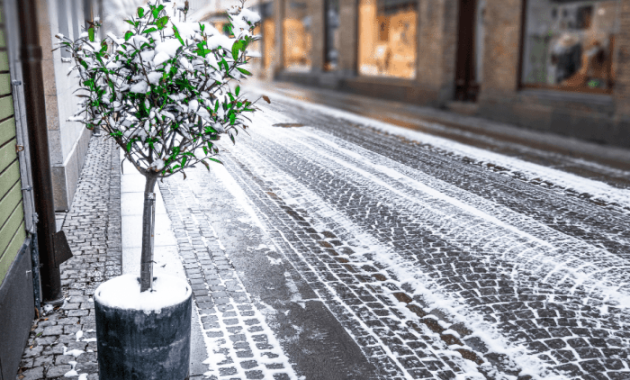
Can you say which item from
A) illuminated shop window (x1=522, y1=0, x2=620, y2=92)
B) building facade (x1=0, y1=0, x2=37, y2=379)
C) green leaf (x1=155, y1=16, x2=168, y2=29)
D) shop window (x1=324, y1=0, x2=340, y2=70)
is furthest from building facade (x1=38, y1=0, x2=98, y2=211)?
shop window (x1=324, y1=0, x2=340, y2=70)

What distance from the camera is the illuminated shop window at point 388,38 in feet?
72.9

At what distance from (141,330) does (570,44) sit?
47.8 ft

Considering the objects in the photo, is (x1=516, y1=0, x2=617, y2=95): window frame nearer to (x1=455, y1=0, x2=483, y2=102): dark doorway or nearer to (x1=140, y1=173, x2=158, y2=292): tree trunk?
(x1=455, y1=0, x2=483, y2=102): dark doorway

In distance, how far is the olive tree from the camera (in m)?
3.37

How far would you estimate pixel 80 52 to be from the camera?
3.72 m

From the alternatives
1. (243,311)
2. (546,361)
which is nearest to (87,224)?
(243,311)

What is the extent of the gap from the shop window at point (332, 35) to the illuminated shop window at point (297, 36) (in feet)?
6.28

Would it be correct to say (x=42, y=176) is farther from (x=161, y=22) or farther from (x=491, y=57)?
(x=491, y=57)

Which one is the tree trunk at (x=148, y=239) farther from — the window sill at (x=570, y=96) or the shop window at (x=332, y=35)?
the shop window at (x=332, y=35)

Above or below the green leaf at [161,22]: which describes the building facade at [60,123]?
below

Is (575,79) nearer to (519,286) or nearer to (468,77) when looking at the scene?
(468,77)

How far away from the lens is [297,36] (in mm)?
33719

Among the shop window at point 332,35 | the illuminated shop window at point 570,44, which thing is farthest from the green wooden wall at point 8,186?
the shop window at point 332,35

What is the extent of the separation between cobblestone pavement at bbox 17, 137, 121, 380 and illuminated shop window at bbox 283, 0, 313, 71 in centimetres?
2396
